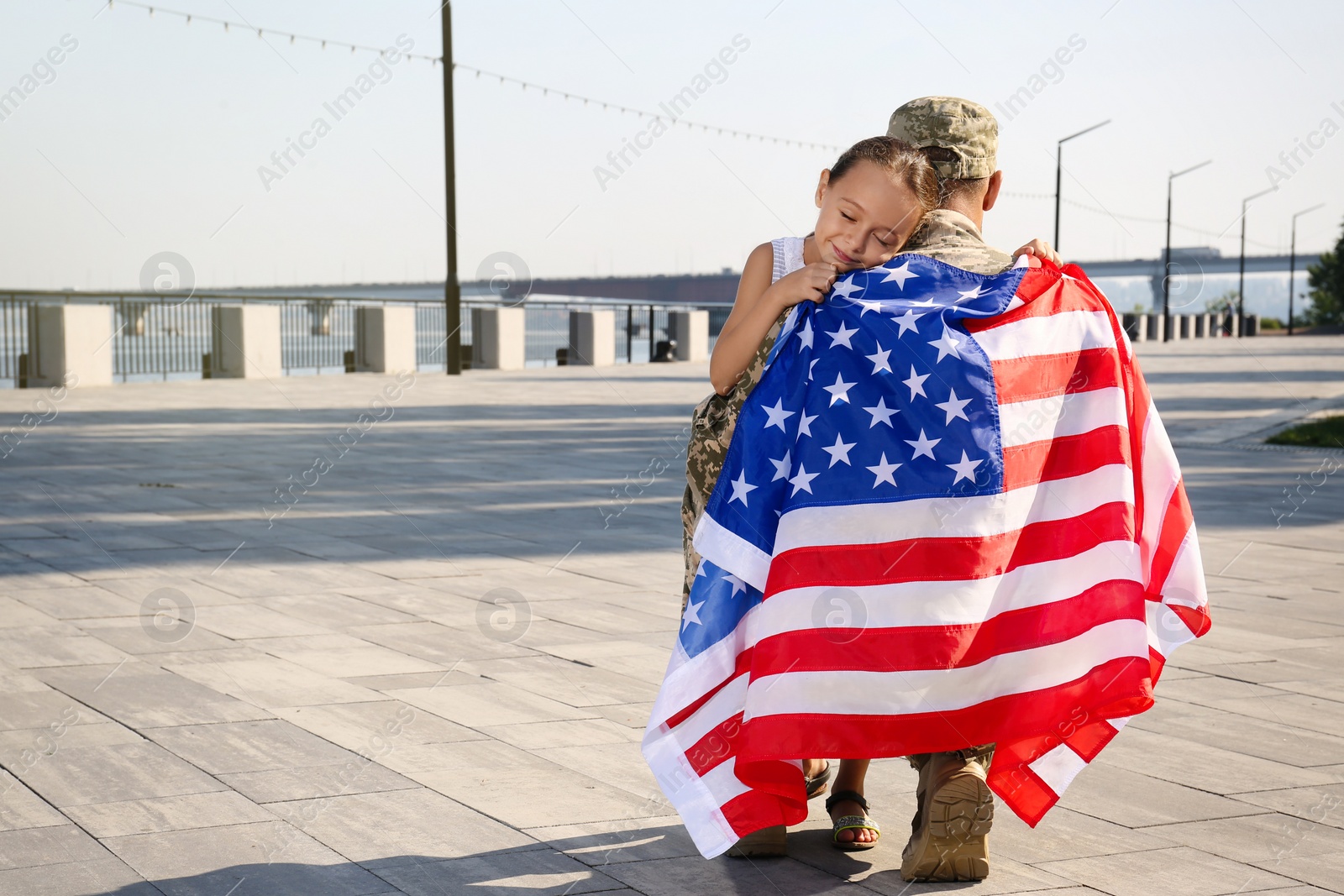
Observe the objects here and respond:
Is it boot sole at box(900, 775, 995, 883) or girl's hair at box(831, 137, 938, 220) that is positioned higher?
girl's hair at box(831, 137, 938, 220)

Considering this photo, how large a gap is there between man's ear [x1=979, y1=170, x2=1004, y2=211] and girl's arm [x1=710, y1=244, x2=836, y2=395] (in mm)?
500

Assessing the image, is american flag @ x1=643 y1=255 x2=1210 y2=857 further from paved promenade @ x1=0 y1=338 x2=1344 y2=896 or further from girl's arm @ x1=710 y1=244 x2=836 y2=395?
paved promenade @ x1=0 y1=338 x2=1344 y2=896

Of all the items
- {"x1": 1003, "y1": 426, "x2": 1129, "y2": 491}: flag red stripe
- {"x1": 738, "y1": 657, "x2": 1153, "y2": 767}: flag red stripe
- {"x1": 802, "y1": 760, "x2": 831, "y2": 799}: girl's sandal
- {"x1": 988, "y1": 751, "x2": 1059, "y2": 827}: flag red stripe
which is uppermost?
{"x1": 1003, "y1": 426, "x2": 1129, "y2": 491}: flag red stripe

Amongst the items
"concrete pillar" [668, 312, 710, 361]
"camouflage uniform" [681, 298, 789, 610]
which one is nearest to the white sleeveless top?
"camouflage uniform" [681, 298, 789, 610]

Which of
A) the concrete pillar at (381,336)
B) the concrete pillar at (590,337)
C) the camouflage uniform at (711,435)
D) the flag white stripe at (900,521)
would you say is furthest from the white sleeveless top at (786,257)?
the concrete pillar at (590,337)

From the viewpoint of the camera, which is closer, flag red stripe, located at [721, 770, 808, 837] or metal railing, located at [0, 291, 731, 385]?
flag red stripe, located at [721, 770, 808, 837]

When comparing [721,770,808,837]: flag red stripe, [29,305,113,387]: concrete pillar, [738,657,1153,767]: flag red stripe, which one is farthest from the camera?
[29,305,113,387]: concrete pillar

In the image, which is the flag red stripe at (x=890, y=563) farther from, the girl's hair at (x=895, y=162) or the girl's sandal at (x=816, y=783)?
the girl's sandal at (x=816, y=783)

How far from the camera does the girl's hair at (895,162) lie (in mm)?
2820

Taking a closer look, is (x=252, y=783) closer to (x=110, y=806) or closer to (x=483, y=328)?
(x=110, y=806)

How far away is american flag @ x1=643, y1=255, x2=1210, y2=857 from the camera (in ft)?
9.17

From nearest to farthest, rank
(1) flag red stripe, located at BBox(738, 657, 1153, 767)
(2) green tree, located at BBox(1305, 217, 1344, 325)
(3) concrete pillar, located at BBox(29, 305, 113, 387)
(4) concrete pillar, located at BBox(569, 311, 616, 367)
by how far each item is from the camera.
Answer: (1) flag red stripe, located at BBox(738, 657, 1153, 767), (3) concrete pillar, located at BBox(29, 305, 113, 387), (4) concrete pillar, located at BBox(569, 311, 616, 367), (2) green tree, located at BBox(1305, 217, 1344, 325)

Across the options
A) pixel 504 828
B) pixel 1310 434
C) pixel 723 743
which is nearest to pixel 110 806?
pixel 504 828

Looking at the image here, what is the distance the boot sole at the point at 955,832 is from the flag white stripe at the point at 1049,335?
0.94m
